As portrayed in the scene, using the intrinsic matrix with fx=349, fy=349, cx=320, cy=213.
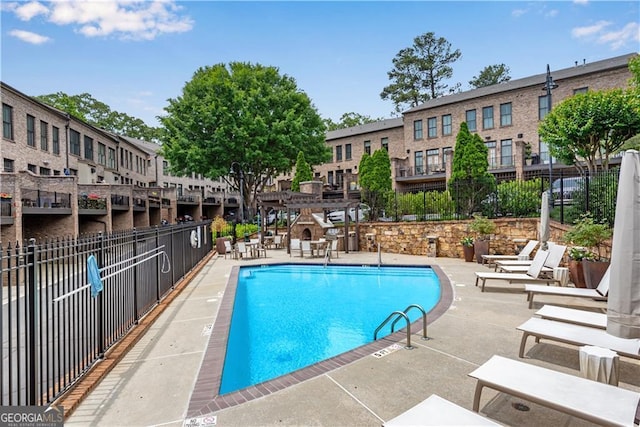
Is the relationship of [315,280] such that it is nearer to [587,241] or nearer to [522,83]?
[587,241]

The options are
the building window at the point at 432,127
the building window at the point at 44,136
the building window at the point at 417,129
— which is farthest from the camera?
the building window at the point at 417,129

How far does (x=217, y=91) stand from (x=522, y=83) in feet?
81.8

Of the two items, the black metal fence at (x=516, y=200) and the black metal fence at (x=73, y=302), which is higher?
the black metal fence at (x=516, y=200)

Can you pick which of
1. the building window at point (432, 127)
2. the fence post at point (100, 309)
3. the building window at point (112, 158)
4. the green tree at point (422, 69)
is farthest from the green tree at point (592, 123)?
the building window at point (112, 158)

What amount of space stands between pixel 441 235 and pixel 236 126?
725 inches

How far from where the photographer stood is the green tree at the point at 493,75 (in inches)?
1715

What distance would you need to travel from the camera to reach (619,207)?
373cm

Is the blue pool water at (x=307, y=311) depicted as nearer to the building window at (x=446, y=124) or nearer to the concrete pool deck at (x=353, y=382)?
the concrete pool deck at (x=353, y=382)

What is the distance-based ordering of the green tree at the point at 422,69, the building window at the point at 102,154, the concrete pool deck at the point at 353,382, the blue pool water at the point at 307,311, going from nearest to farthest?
the concrete pool deck at the point at 353,382 < the blue pool water at the point at 307,311 < the building window at the point at 102,154 < the green tree at the point at 422,69

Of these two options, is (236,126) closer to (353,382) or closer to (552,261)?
(552,261)

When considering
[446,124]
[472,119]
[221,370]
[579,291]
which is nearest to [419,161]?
[446,124]

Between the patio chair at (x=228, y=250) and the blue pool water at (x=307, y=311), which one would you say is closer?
the blue pool water at (x=307, y=311)

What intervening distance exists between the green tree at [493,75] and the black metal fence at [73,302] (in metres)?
46.3

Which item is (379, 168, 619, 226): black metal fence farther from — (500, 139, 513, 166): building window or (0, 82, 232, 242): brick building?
(0, 82, 232, 242): brick building
